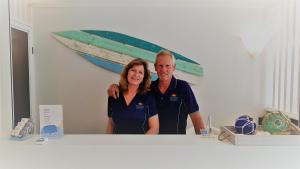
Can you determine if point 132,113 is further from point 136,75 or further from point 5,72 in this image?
point 5,72

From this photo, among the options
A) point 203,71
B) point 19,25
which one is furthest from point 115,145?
point 19,25

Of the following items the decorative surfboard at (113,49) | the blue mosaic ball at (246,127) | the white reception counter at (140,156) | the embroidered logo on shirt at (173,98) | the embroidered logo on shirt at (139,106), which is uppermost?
the decorative surfboard at (113,49)

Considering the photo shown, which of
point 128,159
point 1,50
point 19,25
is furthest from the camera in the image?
point 19,25

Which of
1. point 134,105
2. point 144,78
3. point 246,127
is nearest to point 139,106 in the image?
point 134,105

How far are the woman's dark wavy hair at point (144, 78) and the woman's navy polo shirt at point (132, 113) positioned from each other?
45mm

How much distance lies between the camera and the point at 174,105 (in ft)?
6.34

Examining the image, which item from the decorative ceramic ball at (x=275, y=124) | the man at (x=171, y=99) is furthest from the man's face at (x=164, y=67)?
the decorative ceramic ball at (x=275, y=124)

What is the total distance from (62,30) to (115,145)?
1000 millimetres

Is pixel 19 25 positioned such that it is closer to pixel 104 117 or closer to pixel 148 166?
pixel 104 117

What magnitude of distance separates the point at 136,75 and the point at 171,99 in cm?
32

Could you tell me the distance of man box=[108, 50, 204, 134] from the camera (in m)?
1.92

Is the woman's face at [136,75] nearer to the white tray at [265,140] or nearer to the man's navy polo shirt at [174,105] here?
Result: the man's navy polo shirt at [174,105]

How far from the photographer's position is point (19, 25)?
1.77 metres

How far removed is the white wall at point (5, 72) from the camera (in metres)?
1.61
